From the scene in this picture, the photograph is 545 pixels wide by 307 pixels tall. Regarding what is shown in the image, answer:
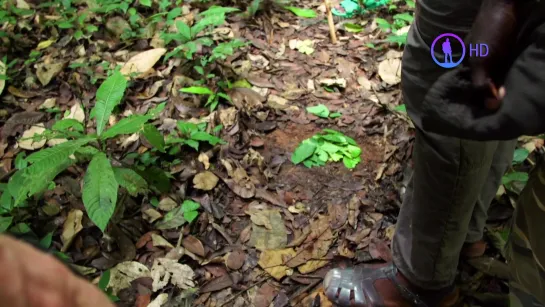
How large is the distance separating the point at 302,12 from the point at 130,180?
2306mm

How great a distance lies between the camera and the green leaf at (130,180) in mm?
2138

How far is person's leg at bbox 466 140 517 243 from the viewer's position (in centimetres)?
185

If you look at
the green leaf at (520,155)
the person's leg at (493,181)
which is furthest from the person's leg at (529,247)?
the green leaf at (520,155)

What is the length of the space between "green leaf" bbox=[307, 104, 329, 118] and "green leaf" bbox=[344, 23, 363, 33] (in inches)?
38.6

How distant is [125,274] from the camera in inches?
83.4

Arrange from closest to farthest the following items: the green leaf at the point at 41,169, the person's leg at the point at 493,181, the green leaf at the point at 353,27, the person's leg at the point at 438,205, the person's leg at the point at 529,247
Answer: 1. the person's leg at the point at 529,247
2. the person's leg at the point at 438,205
3. the person's leg at the point at 493,181
4. the green leaf at the point at 41,169
5. the green leaf at the point at 353,27

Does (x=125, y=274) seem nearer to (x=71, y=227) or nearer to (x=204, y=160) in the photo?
A: (x=71, y=227)

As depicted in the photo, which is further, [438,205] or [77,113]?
[77,113]

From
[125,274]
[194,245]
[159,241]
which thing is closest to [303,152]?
[194,245]

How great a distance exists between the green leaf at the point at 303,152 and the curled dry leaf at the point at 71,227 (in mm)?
1188

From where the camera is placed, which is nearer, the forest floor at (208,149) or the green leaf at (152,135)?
the forest floor at (208,149)

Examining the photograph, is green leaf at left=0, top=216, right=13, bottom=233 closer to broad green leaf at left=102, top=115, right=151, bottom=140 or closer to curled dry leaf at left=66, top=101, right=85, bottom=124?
broad green leaf at left=102, top=115, right=151, bottom=140

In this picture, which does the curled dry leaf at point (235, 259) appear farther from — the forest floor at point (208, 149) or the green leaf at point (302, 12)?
the green leaf at point (302, 12)

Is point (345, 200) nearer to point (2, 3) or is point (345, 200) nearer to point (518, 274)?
point (518, 274)
